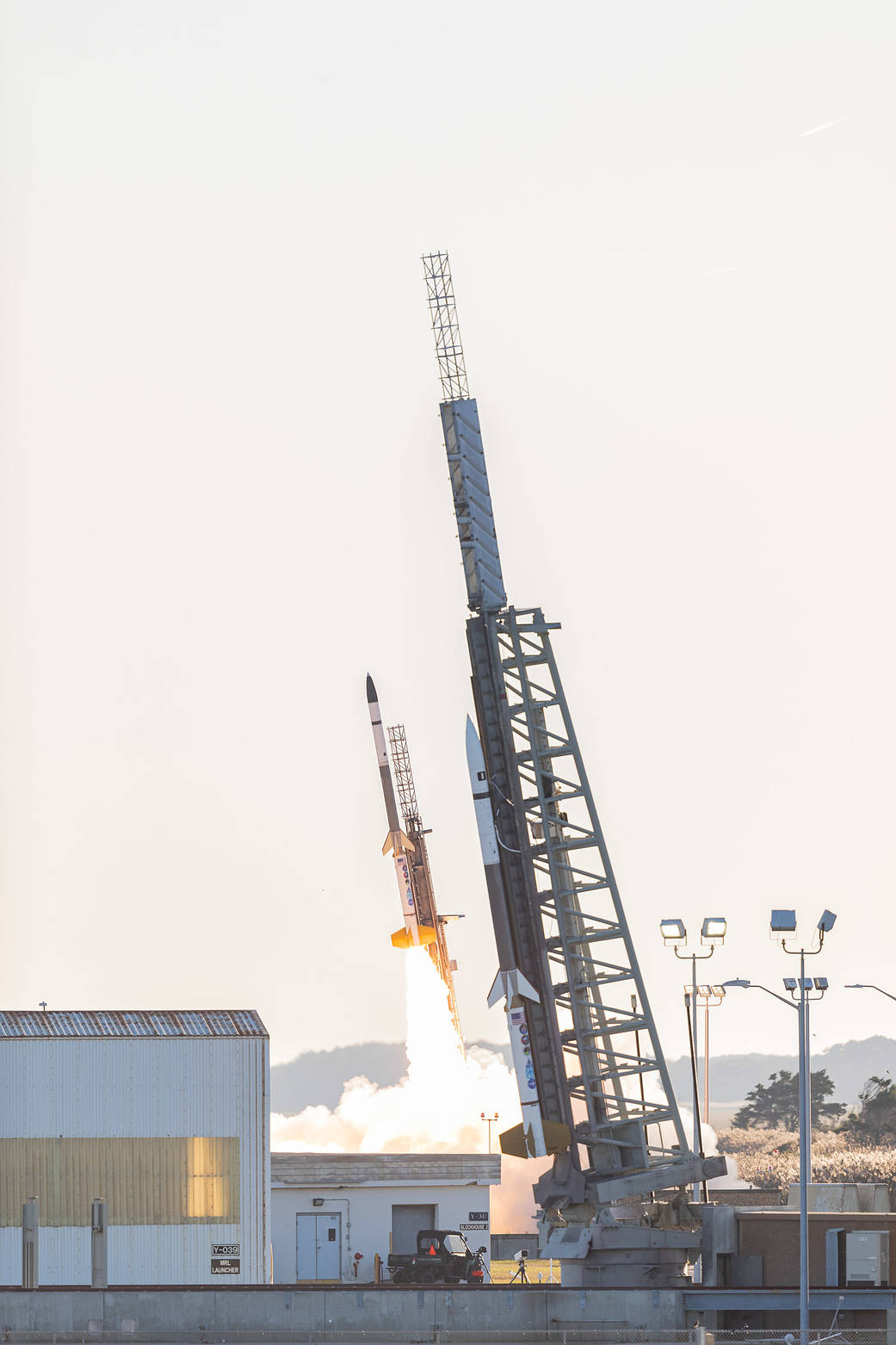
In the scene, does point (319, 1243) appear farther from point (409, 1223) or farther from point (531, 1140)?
point (531, 1140)

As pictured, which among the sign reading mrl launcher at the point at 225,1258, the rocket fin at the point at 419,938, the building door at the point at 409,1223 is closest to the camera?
the sign reading mrl launcher at the point at 225,1258

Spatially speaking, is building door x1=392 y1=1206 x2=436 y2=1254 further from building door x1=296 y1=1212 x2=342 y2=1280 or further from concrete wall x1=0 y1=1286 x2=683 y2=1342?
concrete wall x1=0 y1=1286 x2=683 y2=1342

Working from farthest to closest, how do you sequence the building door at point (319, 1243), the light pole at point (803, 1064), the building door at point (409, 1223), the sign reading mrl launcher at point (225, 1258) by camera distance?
1. the building door at point (409, 1223)
2. the building door at point (319, 1243)
3. the sign reading mrl launcher at point (225, 1258)
4. the light pole at point (803, 1064)

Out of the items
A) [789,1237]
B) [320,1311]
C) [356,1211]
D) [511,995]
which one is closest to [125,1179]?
[320,1311]

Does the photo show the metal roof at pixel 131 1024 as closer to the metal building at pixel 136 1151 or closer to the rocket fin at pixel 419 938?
the metal building at pixel 136 1151

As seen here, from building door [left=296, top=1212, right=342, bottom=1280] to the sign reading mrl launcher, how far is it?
29.9 feet

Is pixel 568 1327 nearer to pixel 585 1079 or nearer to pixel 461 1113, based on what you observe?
pixel 585 1079

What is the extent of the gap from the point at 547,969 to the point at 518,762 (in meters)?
4.63

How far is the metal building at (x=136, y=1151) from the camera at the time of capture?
178 ft

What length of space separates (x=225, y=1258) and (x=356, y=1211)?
9851 millimetres

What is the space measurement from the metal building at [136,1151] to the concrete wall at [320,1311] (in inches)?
327

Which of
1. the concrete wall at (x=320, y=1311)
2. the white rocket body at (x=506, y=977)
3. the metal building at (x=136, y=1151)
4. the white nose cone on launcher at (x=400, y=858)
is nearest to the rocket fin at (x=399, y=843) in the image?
the white nose cone on launcher at (x=400, y=858)

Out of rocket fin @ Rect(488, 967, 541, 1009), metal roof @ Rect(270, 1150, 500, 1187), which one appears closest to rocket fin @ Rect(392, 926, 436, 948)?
metal roof @ Rect(270, 1150, 500, 1187)

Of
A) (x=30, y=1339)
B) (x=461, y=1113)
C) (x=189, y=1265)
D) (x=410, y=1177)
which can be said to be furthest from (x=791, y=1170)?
(x=30, y=1339)
